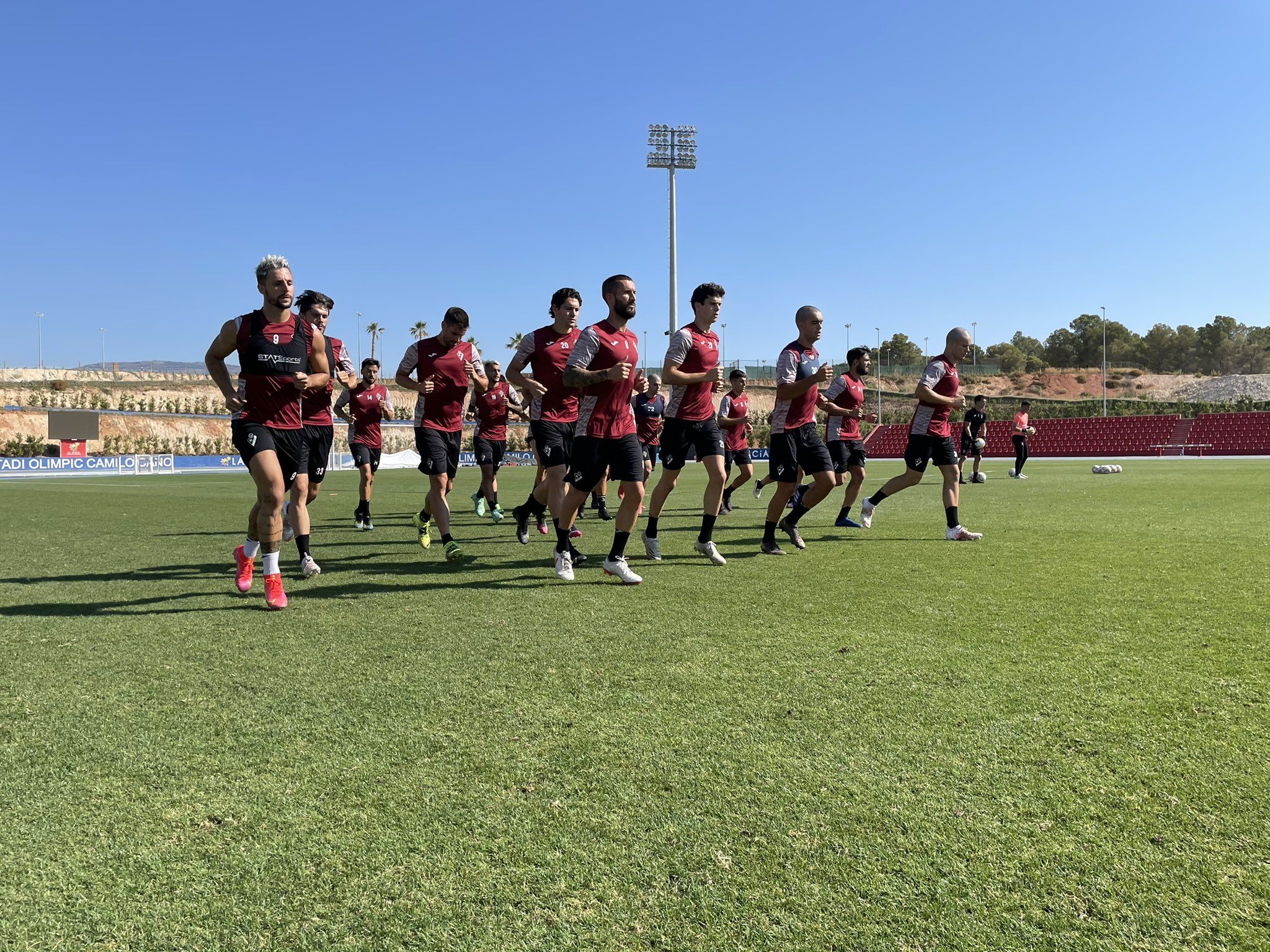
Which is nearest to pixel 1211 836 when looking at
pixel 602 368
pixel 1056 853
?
pixel 1056 853

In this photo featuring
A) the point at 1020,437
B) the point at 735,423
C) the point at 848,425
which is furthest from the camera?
the point at 1020,437

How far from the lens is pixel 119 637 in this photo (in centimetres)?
480

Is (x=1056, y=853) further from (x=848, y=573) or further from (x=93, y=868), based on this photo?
(x=848, y=573)

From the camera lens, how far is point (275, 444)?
6125 mm

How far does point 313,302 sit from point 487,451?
3.89m

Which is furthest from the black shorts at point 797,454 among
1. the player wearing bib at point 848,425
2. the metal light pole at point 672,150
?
the metal light pole at point 672,150

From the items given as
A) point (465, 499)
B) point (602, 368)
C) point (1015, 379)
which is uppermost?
point (1015, 379)

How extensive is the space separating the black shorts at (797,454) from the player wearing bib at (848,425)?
7.05ft

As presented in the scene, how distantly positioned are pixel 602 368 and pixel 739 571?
2010 millimetres

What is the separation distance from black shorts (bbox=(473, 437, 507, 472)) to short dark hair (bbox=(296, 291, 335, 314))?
3.44 m

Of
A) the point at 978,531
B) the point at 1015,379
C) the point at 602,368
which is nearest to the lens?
the point at 602,368

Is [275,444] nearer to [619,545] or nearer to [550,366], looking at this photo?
[619,545]

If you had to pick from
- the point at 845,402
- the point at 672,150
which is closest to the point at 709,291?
the point at 845,402

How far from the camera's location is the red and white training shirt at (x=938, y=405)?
31.6 ft
